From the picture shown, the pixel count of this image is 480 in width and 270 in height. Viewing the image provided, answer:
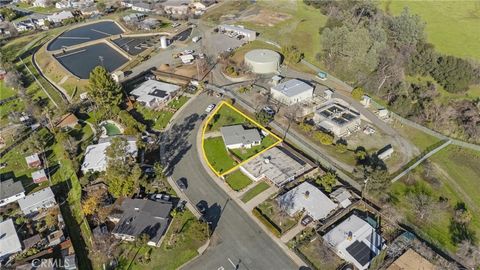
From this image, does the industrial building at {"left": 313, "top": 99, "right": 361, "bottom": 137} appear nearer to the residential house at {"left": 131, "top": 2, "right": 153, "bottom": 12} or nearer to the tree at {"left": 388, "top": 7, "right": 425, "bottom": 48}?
the tree at {"left": 388, "top": 7, "right": 425, "bottom": 48}

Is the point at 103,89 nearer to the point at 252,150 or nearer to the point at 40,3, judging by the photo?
the point at 252,150

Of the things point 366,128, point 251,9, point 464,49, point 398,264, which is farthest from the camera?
point 251,9

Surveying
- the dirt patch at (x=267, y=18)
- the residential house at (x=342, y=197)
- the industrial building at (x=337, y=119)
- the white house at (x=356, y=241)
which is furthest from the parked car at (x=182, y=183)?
the dirt patch at (x=267, y=18)

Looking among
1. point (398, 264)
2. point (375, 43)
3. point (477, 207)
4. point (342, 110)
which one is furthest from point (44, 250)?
point (375, 43)

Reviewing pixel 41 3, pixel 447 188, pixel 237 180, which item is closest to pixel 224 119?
pixel 237 180

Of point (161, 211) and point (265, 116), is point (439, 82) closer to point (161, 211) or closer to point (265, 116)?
point (265, 116)

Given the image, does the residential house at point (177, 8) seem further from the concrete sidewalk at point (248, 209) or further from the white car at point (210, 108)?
the concrete sidewalk at point (248, 209)
